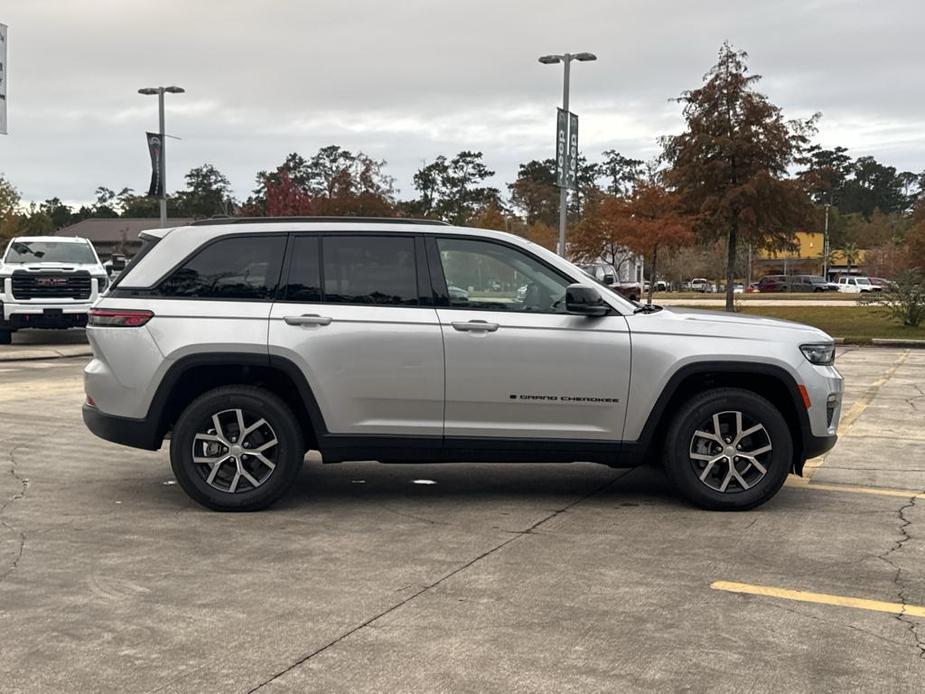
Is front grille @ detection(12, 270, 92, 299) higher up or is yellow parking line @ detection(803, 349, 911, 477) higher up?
front grille @ detection(12, 270, 92, 299)

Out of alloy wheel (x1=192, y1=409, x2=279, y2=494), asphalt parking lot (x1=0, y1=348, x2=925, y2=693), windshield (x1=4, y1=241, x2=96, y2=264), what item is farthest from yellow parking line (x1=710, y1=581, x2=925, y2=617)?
windshield (x1=4, y1=241, x2=96, y2=264)

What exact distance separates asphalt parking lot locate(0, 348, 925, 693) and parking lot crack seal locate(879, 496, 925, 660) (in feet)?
0.06

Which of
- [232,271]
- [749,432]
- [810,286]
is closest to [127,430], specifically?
[232,271]

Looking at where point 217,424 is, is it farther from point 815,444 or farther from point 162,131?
point 162,131

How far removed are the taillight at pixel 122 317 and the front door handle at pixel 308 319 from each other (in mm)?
869

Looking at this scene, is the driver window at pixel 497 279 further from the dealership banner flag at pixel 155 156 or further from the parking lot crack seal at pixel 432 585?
the dealership banner flag at pixel 155 156

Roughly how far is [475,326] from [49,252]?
16.8 metres

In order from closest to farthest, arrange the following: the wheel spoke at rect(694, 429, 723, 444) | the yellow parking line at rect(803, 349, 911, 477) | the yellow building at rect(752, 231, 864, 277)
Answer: the wheel spoke at rect(694, 429, 723, 444) < the yellow parking line at rect(803, 349, 911, 477) < the yellow building at rect(752, 231, 864, 277)

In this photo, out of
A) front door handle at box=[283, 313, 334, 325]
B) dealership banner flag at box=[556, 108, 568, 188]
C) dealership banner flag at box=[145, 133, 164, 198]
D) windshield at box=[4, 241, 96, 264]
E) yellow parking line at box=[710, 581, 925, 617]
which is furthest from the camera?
dealership banner flag at box=[145, 133, 164, 198]

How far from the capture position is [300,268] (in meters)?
6.21

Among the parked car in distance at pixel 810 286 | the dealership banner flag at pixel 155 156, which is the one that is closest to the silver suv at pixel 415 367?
the dealership banner flag at pixel 155 156

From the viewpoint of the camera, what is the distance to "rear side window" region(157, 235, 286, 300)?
617 cm

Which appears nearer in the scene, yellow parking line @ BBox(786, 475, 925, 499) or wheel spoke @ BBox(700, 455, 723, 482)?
wheel spoke @ BBox(700, 455, 723, 482)

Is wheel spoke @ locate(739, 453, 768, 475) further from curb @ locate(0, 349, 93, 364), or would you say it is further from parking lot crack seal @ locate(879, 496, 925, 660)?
curb @ locate(0, 349, 93, 364)
